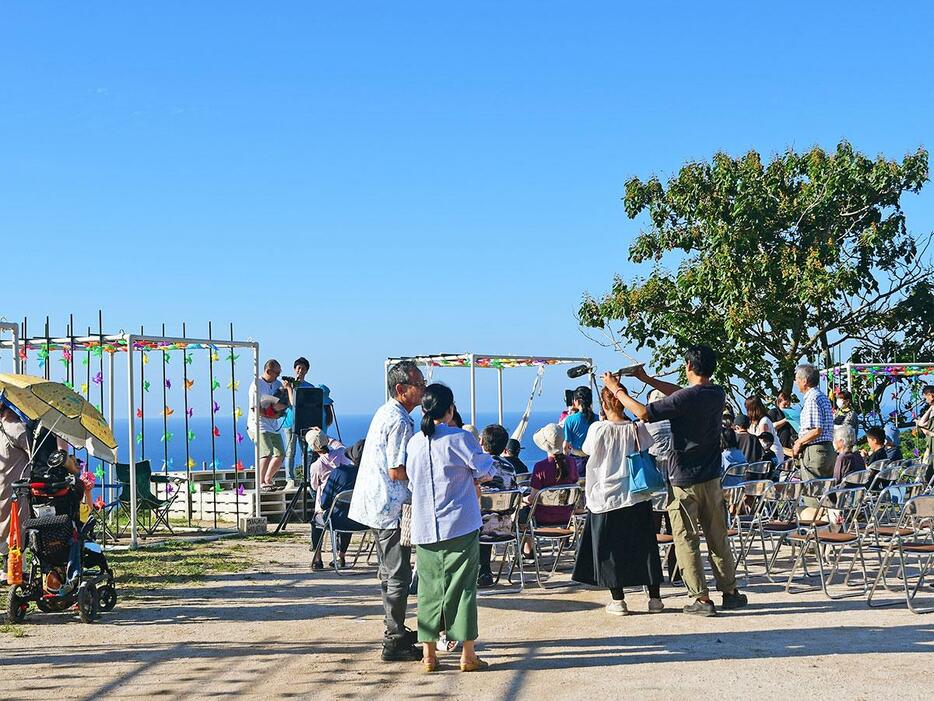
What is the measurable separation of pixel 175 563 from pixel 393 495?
4573mm

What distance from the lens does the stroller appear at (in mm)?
6773

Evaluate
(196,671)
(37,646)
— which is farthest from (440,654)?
(37,646)

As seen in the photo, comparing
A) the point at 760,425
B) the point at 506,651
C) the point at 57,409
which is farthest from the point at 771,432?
the point at 57,409

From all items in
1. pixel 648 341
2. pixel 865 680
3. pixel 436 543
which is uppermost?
pixel 648 341

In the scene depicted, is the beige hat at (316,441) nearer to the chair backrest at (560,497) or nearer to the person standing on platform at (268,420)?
the chair backrest at (560,497)

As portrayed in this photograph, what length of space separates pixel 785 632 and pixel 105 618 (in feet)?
13.3

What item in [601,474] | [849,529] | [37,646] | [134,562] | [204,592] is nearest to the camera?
[37,646]

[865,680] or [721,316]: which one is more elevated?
[721,316]

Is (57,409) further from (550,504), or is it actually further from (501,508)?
(550,504)

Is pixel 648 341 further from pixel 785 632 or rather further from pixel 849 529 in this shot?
pixel 785 632

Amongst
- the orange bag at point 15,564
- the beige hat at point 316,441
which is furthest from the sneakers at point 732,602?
the orange bag at point 15,564

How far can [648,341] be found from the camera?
18.2m

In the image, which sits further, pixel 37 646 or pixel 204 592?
pixel 204 592

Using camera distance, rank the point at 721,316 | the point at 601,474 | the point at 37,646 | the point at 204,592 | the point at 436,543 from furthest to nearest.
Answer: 1. the point at 721,316
2. the point at 204,592
3. the point at 601,474
4. the point at 37,646
5. the point at 436,543
